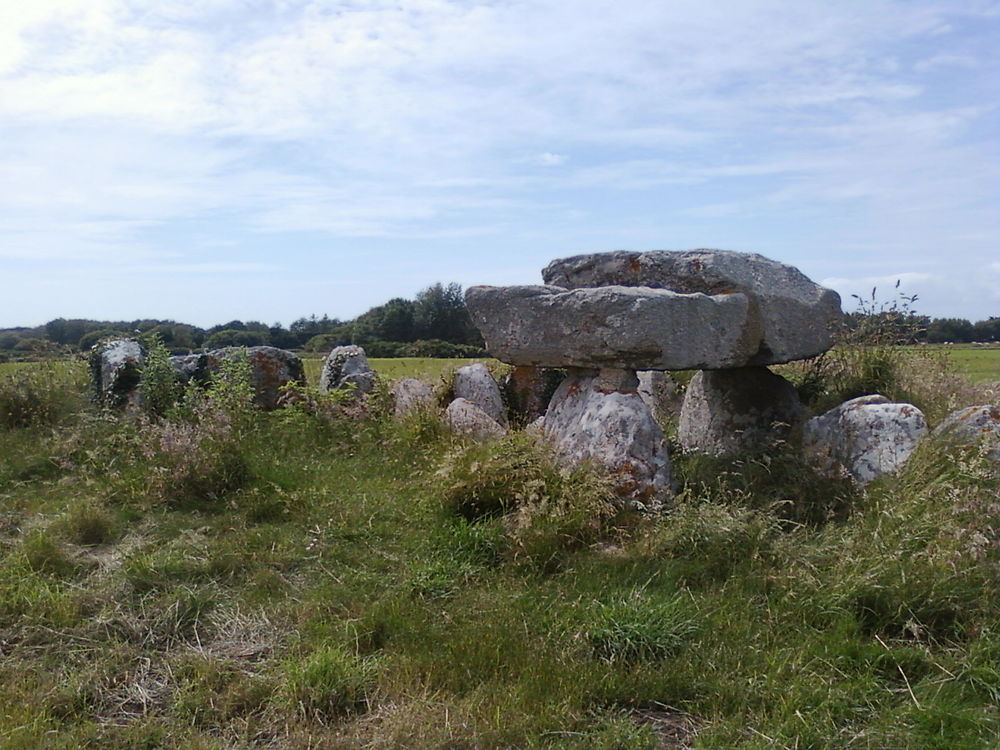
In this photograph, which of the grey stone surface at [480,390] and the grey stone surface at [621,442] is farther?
the grey stone surface at [480,390]

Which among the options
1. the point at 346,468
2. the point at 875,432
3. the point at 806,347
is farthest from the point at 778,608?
the point at 346,468

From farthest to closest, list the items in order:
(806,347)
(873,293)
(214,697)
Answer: (873,293) < (806,347) < (214,697)

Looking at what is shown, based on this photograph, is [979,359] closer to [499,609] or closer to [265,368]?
[265,368]

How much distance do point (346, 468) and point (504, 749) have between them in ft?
17.3

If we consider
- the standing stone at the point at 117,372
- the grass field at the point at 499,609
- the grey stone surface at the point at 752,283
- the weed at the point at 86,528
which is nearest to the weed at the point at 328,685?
the grass field at the point at 499,609

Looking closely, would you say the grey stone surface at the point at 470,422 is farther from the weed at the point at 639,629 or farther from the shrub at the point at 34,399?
the shrub at the point at 34,399

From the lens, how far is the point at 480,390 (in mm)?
11172

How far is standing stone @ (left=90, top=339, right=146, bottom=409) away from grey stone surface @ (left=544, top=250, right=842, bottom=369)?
5.93 m

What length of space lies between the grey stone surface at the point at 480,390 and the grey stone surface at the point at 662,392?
2013 millimetres

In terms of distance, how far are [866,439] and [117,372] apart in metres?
9.18

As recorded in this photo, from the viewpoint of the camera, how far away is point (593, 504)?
663 cm

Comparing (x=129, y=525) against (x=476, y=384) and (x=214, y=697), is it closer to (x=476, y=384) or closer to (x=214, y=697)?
(x=214, y=697)

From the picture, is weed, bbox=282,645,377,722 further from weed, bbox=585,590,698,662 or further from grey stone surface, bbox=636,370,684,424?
Answer: grey stone surface, bbox=636,370,684,424

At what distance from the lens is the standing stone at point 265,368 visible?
11.9 meters
